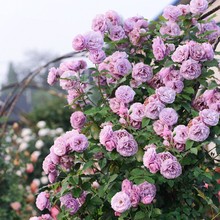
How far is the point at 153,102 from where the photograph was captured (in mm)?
1982

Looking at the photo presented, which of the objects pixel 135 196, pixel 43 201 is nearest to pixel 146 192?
pixel 135 196

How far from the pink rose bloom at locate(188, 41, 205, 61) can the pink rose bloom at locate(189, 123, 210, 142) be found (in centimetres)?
31

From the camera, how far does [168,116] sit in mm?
1963

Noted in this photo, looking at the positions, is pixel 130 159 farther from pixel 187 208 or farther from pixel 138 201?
pixel 187 208

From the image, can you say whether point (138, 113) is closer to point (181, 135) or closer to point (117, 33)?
point (181, 135)

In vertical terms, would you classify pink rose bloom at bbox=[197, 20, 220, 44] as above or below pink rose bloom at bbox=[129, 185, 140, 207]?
above

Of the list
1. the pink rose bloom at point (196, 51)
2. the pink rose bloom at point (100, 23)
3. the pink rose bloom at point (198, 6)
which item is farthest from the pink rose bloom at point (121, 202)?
the pink rose bloom at point (198, 6)

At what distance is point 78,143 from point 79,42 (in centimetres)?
43

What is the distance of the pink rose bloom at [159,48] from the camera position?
2.10 m

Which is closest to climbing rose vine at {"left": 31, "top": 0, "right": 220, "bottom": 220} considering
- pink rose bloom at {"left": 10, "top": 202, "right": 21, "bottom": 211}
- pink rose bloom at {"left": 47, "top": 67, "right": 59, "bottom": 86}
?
pink rose bloom at {"left": 47, "top": 67, "right": 59, "bottom": 86}

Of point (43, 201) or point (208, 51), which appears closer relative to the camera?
point (208, 51)

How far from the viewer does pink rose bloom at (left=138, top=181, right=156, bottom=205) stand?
192 centimetres

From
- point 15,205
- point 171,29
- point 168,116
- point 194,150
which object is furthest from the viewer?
point 15,205

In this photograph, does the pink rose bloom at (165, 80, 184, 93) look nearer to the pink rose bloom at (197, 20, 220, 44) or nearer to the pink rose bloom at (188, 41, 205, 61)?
the pink rose bloom at (188, 41, 205, 61)
